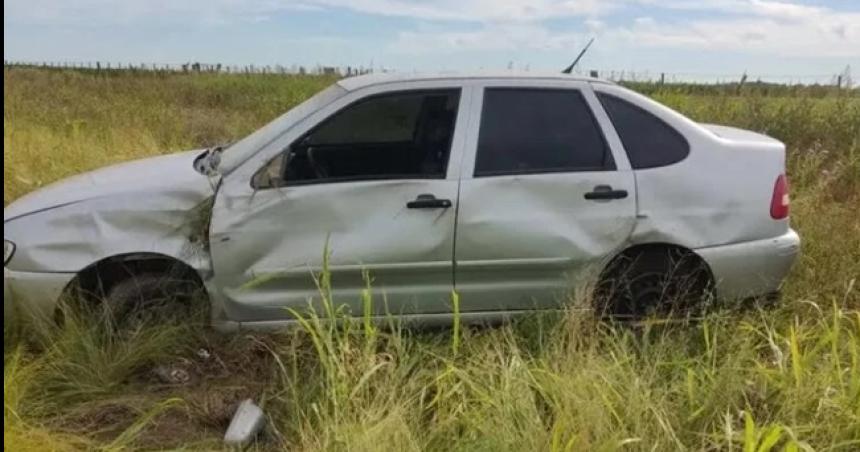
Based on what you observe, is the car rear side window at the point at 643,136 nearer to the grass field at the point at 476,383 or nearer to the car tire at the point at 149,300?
the grass field at the point at 476,383

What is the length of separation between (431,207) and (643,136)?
4.10 ft

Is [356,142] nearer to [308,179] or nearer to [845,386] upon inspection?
[308,179]

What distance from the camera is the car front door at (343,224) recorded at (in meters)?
3.54

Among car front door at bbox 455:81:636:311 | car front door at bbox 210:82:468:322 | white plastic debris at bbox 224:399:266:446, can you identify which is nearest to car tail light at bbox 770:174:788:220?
car front door at bbox 455:81:636:311

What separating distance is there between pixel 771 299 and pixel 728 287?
321 millimetres

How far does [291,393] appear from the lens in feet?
10.1

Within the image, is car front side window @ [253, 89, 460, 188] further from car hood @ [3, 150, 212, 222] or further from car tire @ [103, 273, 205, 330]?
car tire @ [103, 273, 205, 330]

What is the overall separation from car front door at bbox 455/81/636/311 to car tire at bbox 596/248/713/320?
17cm

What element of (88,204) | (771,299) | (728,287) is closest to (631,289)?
(728,287)

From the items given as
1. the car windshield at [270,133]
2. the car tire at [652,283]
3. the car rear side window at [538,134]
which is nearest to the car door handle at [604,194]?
the car rear side window at [538,134]

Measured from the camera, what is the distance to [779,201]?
3.90 meters

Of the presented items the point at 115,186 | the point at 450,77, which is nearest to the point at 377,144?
the point at 450,77

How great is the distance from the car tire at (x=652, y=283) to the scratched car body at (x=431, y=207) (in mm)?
31

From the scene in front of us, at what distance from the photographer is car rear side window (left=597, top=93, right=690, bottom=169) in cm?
383
